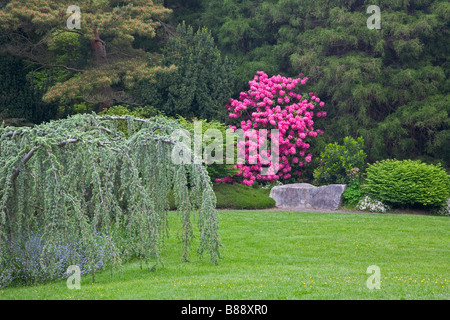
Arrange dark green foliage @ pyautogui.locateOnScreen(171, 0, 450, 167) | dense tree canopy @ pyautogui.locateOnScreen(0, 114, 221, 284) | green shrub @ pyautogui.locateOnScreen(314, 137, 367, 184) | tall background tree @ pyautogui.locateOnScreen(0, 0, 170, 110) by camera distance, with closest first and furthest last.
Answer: dense tree canopy @ pyautogui.locateOnScreen(0, 114, 221, 284)
green shrub @ pyautogui.locateOnScreen(314, 137, 367, 184)
tall background tree @ pyautogui.locateOnScreen(0, 0, 170, 110)
dark green foliage @ pyautogui.locateOnScreen(171, 0, 450, 167)

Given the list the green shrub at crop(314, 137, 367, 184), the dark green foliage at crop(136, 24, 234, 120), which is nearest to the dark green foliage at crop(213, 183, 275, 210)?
the green shrub at crop(314, 137, 367, 184)

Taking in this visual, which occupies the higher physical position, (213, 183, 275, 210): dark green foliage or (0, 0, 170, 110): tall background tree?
(0, 0, 170, 110): tall background tree

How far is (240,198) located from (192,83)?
193 inches

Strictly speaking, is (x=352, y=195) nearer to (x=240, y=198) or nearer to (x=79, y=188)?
A: (x=240, y=198)

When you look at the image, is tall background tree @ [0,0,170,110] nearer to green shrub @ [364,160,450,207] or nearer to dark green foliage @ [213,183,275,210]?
dark green foliage @ [213,183,275,210]

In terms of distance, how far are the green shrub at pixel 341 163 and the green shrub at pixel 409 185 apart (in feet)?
3.45

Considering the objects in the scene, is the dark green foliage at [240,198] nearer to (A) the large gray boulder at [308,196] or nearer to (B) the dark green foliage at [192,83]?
(A) the large gray boulder at [308,196]

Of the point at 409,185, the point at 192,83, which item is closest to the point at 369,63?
the point at 409,185

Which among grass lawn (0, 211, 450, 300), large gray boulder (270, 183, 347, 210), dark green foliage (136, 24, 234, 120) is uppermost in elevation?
dark green foliage (136, 24, 234, 120)

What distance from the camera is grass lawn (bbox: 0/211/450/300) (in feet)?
18.4

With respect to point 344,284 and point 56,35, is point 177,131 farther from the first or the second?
point 56,35

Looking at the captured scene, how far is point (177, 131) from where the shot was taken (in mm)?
6859

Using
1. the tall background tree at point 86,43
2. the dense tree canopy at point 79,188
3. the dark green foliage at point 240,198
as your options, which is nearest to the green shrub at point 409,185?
the dark green foliage at point 240,198

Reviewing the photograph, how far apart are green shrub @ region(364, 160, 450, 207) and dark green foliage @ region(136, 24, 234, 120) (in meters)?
5.80
